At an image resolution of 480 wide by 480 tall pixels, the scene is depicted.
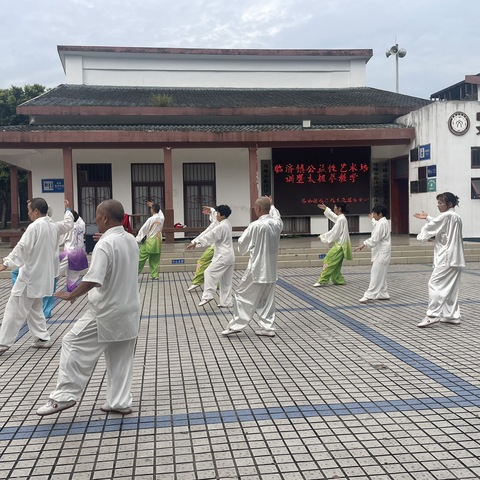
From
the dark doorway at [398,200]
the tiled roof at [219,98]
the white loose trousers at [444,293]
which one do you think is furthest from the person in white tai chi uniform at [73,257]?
the dark doorway at [398,200]

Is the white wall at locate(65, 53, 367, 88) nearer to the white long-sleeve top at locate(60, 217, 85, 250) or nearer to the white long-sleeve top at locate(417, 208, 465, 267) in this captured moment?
the white long-sleeve top at locate(60, 217, 85, 250)

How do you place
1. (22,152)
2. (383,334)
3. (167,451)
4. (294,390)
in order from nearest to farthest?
(167,451) < (294,390) < (383,334) < (22,152)

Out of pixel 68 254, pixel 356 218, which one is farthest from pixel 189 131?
pixel 68 254

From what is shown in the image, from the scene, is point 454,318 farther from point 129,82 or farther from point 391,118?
point 129,82

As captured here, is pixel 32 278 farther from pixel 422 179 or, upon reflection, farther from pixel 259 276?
pixel 422 179

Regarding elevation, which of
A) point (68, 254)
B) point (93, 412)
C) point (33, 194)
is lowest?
point (93, 412)

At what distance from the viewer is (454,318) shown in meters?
6.78

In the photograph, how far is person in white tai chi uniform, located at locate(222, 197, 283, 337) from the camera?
6.35 meters

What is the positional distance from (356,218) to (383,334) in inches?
527

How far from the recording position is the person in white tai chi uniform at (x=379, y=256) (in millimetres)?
8570

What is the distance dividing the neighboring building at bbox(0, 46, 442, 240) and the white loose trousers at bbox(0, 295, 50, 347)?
32.3ft

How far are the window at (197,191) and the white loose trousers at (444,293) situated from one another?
1242 centimetres

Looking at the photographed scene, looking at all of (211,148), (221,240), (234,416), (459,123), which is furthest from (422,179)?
(234,416)

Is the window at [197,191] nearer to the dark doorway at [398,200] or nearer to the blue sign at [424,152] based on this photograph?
the dark doorway at [398,200]
